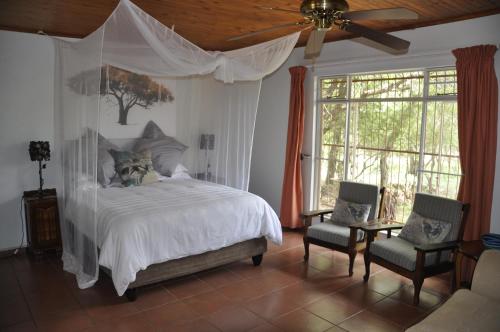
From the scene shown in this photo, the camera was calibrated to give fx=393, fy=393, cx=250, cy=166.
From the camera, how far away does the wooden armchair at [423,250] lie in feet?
11.3

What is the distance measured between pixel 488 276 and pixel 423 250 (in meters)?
0.58

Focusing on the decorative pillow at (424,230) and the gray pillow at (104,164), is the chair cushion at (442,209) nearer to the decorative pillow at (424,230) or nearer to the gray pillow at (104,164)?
the decorative pillow at (424,230)

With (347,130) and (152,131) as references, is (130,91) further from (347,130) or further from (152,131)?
(347,130)

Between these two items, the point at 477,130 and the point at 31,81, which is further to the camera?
the point at 31,81

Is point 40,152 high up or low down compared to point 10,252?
up

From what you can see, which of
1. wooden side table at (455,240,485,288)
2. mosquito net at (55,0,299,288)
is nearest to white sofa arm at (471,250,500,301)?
Result: wooden side table at (455,240,485,288)

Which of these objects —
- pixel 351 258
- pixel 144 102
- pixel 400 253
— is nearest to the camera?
pixel 400 253

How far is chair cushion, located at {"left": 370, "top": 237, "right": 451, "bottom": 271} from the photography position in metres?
3.52

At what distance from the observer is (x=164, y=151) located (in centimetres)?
496

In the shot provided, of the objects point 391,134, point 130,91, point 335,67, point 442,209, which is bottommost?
point 442,209

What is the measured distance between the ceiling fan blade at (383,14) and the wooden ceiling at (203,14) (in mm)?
967

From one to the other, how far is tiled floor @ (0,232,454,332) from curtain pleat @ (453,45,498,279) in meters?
0.83

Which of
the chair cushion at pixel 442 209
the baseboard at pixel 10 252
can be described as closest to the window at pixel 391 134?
the chair cushion at pixel 442 209

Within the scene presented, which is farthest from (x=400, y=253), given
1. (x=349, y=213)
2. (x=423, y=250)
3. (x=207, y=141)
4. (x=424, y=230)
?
(x=207, y=141)
